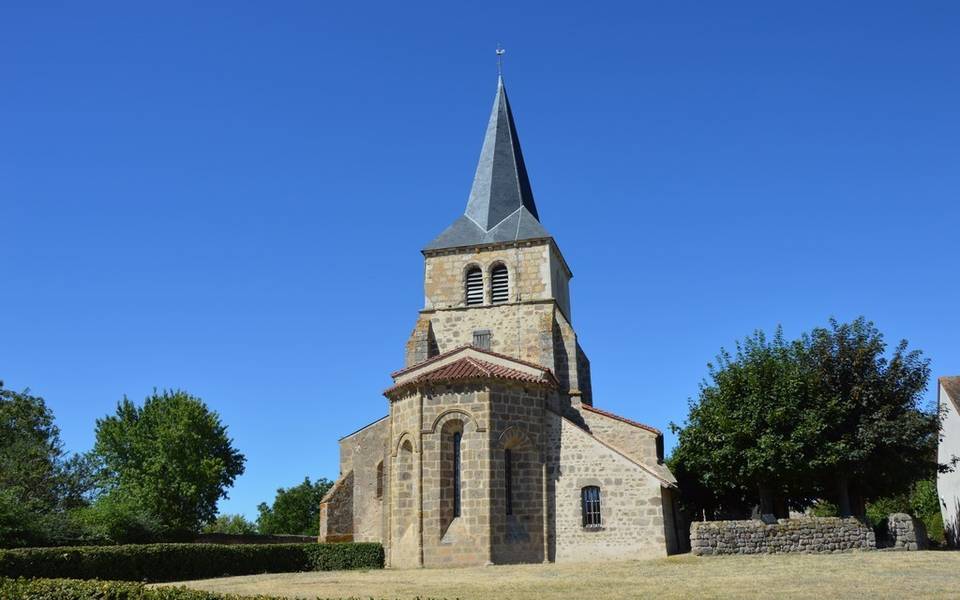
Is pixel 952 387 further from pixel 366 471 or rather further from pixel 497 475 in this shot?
pixel 366 471

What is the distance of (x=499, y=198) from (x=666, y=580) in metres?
21.0

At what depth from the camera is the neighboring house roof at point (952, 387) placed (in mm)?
30820

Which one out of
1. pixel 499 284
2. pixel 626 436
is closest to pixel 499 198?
pixel 499 284

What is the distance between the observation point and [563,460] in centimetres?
2400

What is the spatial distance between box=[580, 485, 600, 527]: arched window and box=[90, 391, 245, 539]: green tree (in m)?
25.2

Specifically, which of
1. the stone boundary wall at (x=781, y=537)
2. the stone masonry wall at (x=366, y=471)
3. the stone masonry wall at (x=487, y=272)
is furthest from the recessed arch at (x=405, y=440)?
the stone boundary wall at (x=781, y=537)

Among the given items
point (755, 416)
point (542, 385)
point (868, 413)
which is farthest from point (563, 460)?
point (868, 413)

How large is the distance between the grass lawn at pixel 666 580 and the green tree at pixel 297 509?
137 feet

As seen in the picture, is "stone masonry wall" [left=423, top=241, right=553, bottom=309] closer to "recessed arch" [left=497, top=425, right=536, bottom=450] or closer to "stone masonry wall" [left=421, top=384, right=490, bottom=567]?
"recessed arch" [left=497, top=425, right=536, bottom=450]

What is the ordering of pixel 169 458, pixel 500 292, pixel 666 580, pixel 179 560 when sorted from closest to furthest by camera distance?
pixel 666 580 < pixel 179 560 < pixel 500 292 < pixel 169 458

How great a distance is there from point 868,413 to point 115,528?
25.0 m

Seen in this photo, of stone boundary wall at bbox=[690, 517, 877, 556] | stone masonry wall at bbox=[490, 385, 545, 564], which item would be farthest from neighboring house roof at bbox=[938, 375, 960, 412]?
stone masonry wall at bbox=[490, 385, 545, 564]

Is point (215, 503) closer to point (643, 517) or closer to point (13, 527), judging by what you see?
point (13, 527)

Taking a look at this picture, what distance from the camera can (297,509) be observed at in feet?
199
